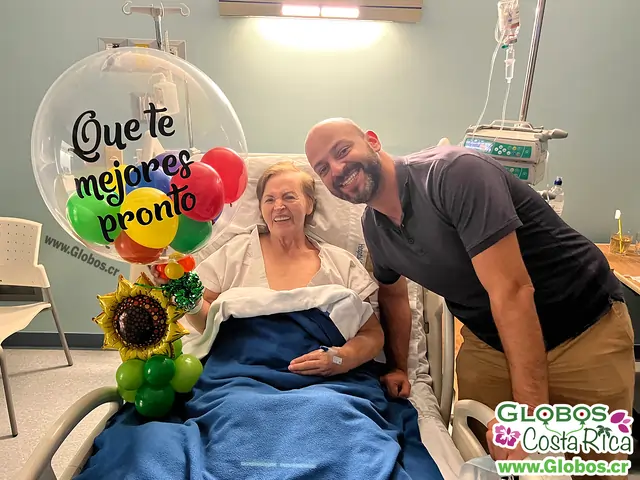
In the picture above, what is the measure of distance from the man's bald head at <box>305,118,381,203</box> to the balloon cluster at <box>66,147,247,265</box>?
25 cm

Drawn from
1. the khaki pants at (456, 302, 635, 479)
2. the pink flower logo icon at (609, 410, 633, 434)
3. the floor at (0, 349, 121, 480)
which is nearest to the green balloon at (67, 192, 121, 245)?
the khaki pants at (456, 302, 635, 479)

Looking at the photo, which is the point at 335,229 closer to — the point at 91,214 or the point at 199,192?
the point at 199,192

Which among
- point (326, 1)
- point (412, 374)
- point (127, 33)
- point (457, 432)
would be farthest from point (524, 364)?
point (127, 33)

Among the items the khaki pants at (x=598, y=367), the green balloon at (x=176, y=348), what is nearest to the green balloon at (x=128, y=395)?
the green balloon at (x=176, y=348)

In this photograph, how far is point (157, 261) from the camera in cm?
119

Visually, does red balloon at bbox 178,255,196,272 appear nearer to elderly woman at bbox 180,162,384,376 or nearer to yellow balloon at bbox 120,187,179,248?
yellow balloon at bbox 120,187,179,248

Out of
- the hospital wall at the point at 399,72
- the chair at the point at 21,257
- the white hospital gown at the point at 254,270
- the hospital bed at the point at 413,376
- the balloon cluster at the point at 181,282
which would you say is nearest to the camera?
the hospital bed at the point at 413,376

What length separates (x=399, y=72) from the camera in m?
2.44

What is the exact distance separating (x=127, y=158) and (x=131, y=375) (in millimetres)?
524

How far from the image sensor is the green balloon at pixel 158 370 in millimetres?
1291

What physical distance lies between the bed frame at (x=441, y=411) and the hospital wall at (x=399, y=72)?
106 cm

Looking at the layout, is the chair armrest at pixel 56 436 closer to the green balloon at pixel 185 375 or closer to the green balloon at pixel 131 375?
the green balloon at pixel 131 375

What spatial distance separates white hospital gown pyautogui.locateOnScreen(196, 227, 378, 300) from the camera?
5.49 ft

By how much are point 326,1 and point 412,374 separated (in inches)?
60.7
